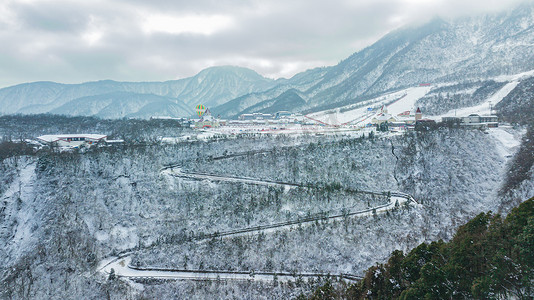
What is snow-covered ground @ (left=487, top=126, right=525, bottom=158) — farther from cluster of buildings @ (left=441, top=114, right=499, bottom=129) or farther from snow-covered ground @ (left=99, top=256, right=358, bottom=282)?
snow-covered ground @ (left=99, top=256, right=358, bottom=282)

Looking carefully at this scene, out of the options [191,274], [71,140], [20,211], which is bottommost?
[191,274]

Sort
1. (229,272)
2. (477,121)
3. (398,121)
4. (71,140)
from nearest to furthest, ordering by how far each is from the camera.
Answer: (229,272) < (71,140) < (477,121) < (398,121)

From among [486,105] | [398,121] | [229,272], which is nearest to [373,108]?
[486,105]

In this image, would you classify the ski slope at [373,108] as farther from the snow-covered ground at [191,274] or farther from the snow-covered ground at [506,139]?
the snow-covered ground at [191,274]

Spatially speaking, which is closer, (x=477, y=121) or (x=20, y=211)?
(x=20, y=211)

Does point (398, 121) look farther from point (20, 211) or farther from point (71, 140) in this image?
point (20, 211)

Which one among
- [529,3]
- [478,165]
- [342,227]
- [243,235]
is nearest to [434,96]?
[478,165]

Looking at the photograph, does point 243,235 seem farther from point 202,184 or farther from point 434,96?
point 434,96

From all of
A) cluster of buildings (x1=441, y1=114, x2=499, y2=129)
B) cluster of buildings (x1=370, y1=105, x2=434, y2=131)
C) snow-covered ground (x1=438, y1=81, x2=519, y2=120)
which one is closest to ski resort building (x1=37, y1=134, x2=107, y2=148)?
cluster of buildings (x1=370, y1=105, x2=434, y2=131)

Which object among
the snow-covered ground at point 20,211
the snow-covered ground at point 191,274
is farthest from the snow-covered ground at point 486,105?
the snow-covered ground at point 20,211
